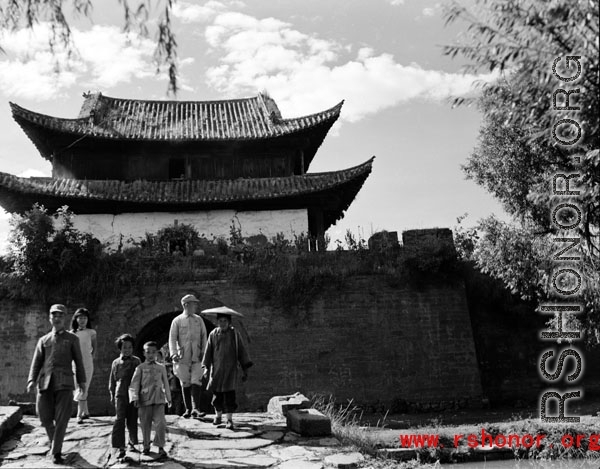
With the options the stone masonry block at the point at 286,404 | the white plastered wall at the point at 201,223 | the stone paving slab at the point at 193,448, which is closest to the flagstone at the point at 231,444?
the stone paving slab at the point at 193,448

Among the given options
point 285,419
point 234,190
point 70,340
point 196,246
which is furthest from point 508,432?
point 234,190

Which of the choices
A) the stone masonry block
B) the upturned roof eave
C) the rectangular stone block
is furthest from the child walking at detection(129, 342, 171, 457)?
the upturned roof eave

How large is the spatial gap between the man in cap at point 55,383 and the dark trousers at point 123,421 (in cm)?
44

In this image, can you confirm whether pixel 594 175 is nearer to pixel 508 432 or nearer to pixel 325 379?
pixel 508 432

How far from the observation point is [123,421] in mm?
5895

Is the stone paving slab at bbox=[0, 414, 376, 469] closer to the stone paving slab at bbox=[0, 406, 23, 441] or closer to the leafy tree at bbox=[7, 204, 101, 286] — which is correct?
the stone paving slab at bbox=[0, 406, 23, 441]

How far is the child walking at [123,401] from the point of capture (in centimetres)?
580

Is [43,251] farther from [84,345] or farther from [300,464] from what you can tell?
[300,464]

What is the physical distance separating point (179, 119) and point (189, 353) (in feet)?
34.9

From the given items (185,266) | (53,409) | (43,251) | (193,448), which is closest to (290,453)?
(193,448)

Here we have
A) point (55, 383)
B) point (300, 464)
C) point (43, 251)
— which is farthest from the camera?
point (43, 251)

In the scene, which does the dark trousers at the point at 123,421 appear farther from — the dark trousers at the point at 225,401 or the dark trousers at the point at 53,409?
the dark trousers at the point at 225,401

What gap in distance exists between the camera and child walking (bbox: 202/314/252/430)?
7156 mm

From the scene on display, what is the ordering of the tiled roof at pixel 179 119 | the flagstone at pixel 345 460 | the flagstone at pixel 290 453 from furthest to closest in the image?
the tiled roof at pixel 179 119 → the flagstone at pixel 290 453 → the flagstone at pixel 345 460
